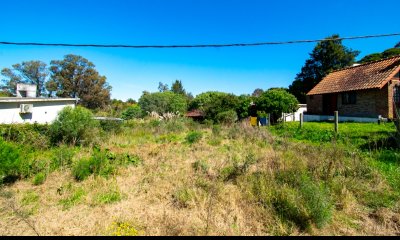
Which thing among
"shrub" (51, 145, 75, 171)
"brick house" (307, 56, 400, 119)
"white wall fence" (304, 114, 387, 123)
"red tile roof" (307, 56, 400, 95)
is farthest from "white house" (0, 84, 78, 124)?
"brick house" (307, 56, 400, 119)

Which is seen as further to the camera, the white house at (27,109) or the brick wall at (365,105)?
the brick wall at (365,105)

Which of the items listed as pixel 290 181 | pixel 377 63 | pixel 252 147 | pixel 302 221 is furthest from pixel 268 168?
pixel 377 63

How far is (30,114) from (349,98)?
2589 centimetres

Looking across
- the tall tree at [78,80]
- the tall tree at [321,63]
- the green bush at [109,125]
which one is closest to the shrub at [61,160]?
the green bush at [109,125]

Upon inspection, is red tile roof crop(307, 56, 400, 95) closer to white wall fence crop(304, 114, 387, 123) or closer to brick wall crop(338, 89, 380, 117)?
brick wall crop(338, 89, 380, 117)

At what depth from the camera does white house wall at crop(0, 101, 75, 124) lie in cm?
1406

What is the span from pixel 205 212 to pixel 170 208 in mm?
701

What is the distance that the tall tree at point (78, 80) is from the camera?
152ft

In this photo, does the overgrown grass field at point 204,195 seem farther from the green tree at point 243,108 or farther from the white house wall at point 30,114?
the green tree at point 243,108

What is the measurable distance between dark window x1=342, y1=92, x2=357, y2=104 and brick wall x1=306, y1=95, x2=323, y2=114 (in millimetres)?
2911

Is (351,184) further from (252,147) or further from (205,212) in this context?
(252,147)

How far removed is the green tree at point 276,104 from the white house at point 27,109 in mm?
14964

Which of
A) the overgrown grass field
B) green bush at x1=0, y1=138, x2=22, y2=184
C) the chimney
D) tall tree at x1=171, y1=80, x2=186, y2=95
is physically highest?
tall tree at x1=171, y1=80, x2=186, y2=95

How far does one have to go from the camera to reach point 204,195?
4.26 meters
